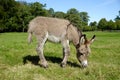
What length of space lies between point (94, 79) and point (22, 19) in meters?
84.2

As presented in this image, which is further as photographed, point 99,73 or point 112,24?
point 112,24

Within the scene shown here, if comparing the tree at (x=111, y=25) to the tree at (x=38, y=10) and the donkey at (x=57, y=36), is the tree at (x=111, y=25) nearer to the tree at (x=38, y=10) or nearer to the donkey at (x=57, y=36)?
the tree at (x=38, y=10)

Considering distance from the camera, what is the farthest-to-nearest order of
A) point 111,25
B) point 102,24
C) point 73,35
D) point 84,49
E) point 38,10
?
point 102,24, point 111,25, point 38,10, point 73,35, point 84,49

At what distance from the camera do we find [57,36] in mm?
9484

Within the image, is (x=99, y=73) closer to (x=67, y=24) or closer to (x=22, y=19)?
(x=67, y=24)

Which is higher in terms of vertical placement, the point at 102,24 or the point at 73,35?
the point at 73,35

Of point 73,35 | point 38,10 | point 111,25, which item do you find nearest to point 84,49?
point 73,35

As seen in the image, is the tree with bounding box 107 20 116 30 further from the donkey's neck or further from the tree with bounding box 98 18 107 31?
the donkey's neck

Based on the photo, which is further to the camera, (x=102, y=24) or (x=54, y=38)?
(x=102, y=24)

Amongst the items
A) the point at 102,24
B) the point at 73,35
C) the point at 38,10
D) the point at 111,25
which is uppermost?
the point at 38,10

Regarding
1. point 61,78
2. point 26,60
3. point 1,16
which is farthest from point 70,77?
point 1,16

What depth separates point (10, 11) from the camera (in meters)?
71.1

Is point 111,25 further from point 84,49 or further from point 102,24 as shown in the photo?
point 84,49

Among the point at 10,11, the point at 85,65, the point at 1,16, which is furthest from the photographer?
the point at 10,11
